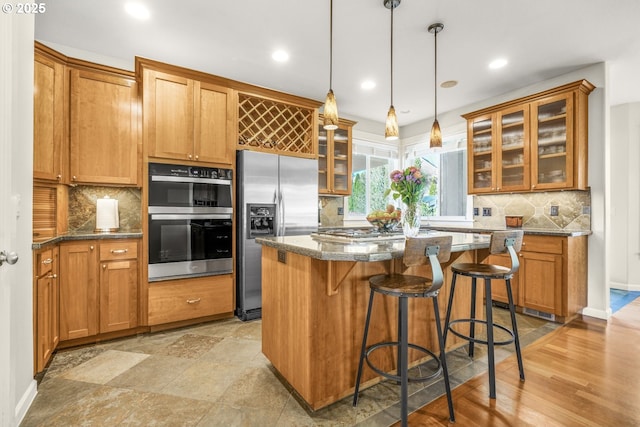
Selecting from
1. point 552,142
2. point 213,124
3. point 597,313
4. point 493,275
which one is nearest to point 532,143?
point 552,142

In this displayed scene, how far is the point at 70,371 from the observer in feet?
7.17

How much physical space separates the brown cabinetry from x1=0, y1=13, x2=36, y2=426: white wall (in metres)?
0.21

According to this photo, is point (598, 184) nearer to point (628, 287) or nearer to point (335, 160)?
point (628, 287)

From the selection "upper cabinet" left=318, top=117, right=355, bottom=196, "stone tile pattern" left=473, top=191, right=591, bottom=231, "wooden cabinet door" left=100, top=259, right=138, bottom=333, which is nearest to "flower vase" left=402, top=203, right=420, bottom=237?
"upper cabinet" left=318, top=117, right=355, bottom=196

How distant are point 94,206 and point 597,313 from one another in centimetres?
538

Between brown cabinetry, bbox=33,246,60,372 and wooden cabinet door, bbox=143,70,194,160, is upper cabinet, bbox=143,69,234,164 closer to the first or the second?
wooden cabinet door, bbox=143,70,194,160

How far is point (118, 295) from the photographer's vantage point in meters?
2.75

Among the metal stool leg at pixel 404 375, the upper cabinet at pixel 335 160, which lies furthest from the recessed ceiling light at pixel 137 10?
the metal stool leg at pixel 404 375

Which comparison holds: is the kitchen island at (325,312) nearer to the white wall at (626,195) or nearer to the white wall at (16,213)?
the white wall at (16,213)

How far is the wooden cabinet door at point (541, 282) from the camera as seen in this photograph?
10.3 feet

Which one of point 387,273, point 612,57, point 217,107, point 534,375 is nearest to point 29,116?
point 217,107

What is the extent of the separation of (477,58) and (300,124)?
213cm

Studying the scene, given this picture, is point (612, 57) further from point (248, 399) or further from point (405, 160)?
point (248, 399)

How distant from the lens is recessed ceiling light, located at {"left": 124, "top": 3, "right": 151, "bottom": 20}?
7.52ft
